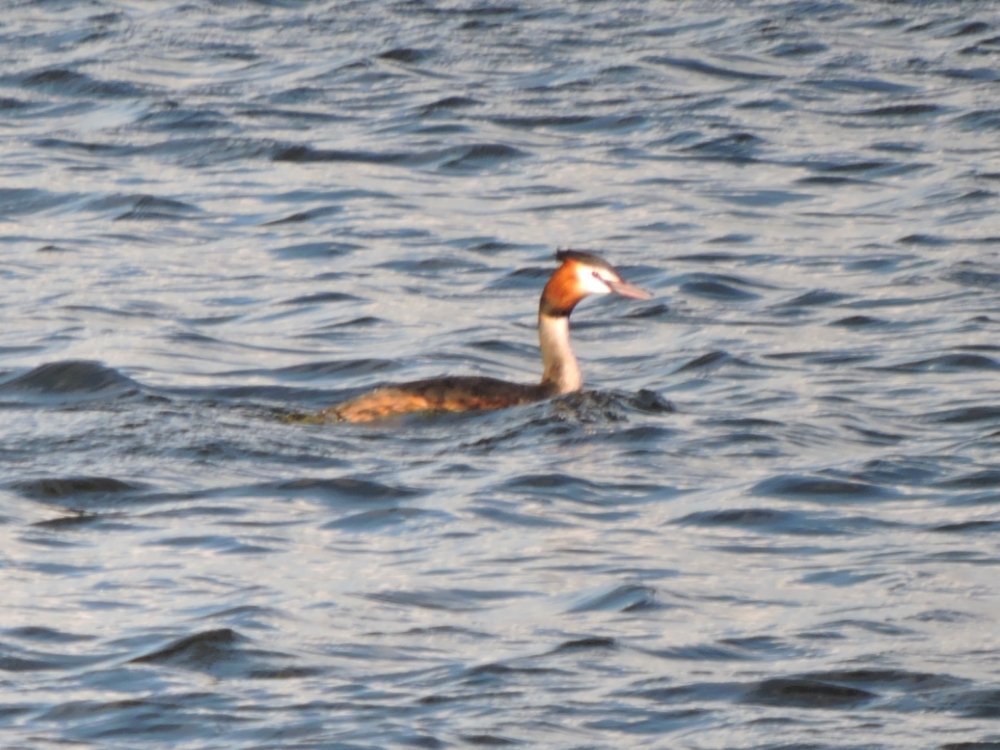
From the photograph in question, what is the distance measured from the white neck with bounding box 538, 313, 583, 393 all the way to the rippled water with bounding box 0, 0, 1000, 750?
0.40 ft

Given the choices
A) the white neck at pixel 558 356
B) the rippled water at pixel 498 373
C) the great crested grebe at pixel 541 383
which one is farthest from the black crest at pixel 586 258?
the rippled water at pixel 498 373

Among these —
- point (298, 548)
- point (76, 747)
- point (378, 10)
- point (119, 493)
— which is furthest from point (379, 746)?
point (378, 10)

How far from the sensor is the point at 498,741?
6.30 m

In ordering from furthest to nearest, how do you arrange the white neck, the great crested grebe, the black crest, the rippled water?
1. the black crest
2. the white neck
3. the great crested grebe
4. the rippled water

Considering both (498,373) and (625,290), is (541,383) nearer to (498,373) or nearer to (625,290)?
(625,290)

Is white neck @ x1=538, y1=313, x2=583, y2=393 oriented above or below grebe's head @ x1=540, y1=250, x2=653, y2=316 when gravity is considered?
below


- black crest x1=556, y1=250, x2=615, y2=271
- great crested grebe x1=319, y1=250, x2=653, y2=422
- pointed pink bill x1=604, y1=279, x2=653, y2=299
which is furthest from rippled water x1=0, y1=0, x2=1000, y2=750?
black crest x1=556, y1=250, x2=615, y2=271

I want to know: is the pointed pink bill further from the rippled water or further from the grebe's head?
the rippled water

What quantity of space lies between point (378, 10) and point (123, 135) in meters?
4.16

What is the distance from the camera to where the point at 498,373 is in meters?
12.0

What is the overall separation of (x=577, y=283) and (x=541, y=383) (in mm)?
618

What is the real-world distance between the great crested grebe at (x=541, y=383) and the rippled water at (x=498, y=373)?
0.09m

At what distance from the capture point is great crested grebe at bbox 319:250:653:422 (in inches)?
406

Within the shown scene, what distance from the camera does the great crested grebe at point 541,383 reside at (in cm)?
1031
